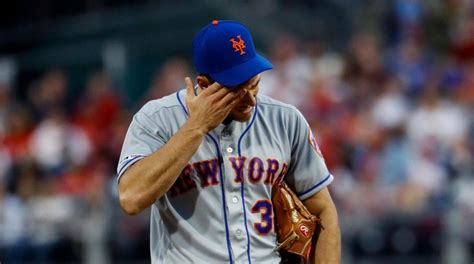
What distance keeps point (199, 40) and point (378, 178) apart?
6174 millimetres

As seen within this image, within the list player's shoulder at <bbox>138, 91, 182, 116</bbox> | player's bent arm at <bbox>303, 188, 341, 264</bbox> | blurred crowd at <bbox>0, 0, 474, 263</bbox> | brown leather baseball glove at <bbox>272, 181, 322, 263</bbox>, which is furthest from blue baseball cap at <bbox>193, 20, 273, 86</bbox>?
blurred crowd at <bbox>0, 0, 474, 263</bbox>

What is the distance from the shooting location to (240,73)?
4668 millimetres

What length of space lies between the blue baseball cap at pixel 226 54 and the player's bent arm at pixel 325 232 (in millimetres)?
702

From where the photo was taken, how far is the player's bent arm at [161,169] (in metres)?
4.55

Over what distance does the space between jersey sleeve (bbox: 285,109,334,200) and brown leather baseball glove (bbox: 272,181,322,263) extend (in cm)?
8

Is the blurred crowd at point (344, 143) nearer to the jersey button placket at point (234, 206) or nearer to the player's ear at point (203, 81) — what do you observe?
the jersey button placket at point (234, 206)

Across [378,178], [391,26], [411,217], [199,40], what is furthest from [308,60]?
[199,40]

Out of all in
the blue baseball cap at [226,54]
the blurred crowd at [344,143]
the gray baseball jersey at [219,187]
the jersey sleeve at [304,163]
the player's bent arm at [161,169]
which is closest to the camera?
the player's bent arm at [161,169]

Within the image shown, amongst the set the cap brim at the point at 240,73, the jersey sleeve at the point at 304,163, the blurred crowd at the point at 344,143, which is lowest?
the blurred crowd at the point at 344,143

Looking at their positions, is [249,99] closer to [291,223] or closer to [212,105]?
[212,105]

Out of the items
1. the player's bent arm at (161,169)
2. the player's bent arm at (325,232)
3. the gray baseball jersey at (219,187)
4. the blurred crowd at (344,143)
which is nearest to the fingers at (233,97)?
the player's bent arm at (161,169)

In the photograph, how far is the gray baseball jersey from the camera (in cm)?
480

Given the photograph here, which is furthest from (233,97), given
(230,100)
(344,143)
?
(344,143)

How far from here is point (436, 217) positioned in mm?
9828
